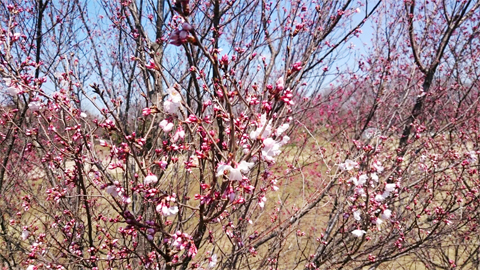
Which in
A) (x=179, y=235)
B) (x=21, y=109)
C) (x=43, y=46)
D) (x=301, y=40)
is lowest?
(x=179, y=235)

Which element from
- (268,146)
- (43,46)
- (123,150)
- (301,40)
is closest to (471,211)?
(301,40)

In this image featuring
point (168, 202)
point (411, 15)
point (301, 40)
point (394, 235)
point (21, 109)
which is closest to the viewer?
point (168, 202)

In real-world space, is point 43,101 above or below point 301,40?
below

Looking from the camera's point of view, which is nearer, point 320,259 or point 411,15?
point 320,259

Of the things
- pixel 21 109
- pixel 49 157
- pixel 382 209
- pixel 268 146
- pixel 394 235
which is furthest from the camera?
pixel 21 109

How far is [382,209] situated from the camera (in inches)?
108

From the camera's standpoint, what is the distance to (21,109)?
371cm

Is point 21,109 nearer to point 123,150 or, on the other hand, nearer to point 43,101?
point 43,101

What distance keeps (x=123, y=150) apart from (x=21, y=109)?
9.49 feet

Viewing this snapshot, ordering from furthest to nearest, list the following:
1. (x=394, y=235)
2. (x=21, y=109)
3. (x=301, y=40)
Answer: (x=301, y=40) → (x=21, y=109) → (x=394, y=235)

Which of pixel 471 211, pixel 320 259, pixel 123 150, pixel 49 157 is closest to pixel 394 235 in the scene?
pixel 320 259

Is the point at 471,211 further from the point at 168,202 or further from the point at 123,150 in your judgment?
the point at 123,150

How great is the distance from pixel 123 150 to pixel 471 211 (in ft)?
13.3

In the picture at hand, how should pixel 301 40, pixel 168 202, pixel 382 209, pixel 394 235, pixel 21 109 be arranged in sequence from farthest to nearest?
pixel 301 40 → pixel 21 109 → pixel 394 235 → pixel 382 209 → pixel 168 202
